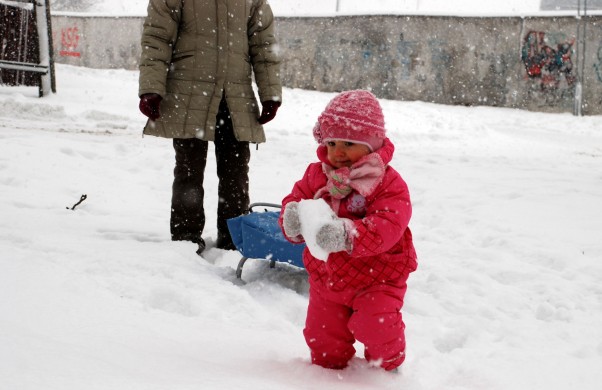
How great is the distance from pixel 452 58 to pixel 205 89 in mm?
16366

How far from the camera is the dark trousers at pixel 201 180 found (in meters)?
3.67

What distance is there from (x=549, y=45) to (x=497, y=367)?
17.2 m

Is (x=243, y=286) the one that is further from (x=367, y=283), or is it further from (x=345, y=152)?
(x=345, y=152)

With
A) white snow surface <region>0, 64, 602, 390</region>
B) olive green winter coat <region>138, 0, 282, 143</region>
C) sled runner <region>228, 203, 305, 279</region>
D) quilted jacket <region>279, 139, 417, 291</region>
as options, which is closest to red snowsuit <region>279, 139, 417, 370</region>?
quilted jacket <region>279, 139, 417, 291</region>

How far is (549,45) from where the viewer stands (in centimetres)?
1745

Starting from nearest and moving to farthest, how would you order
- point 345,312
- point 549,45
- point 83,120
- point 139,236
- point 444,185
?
point 345,312
point 139,236
point 444,185
point 83,120
point 549,45

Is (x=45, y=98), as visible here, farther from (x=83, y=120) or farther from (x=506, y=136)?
(x=506, y=136)

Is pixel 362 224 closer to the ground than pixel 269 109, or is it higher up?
closer to the ground

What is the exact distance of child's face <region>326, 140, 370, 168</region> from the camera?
2.14 m

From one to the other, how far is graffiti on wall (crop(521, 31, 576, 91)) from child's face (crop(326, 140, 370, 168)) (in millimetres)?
17042

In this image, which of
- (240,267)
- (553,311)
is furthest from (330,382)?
(553,311)

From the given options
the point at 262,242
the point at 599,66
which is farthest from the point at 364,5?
the point at 262,242

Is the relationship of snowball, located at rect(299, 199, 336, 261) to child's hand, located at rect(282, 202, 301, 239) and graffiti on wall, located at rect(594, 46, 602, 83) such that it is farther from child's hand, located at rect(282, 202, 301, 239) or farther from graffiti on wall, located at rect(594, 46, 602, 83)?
graffiti on wall, located at rect(594, 46, 602, 83)

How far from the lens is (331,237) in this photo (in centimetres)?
191
